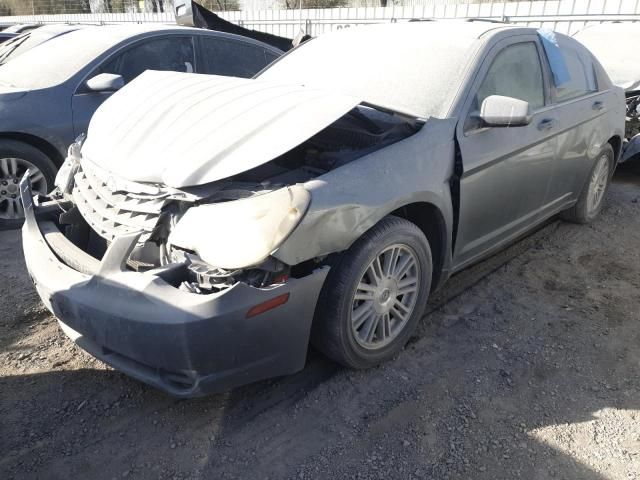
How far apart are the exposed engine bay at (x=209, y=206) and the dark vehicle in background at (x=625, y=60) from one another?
4453 mm

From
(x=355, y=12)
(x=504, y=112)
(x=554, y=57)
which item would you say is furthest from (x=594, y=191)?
(x=355, y=12)

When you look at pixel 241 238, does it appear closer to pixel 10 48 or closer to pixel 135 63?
pixel 135 63

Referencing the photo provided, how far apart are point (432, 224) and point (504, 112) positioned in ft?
2.32

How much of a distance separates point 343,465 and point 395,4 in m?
11.5

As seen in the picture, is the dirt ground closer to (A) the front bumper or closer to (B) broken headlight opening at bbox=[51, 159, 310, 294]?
(A) the front bumper

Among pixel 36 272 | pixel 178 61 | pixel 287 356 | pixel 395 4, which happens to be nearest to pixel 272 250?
pixel 287 356

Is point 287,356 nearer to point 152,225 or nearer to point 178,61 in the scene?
point 152,225

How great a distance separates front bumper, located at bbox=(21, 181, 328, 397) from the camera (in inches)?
80.2

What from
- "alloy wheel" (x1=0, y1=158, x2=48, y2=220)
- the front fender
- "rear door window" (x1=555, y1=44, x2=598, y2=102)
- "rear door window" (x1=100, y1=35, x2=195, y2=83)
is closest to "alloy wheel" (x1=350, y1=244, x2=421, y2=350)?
"rear door window" (x1=555, y1=44, x2=598, y2=102)

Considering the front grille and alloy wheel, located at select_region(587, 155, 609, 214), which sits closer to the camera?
the front grille

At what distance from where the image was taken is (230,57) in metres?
5.66

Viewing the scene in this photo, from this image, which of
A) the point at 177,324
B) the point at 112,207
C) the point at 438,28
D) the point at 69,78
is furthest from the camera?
the point at 69,78

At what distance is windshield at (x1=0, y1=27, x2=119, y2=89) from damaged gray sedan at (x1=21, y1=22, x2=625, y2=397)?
1866 millimetres

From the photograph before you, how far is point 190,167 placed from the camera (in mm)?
2363
